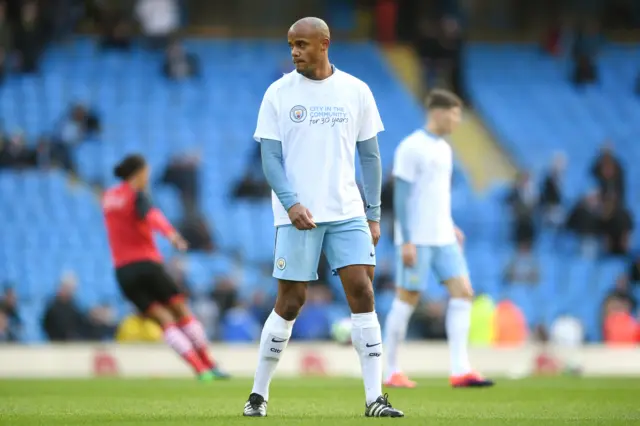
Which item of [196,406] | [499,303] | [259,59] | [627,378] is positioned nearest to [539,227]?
[499,303]

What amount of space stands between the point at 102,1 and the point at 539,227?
11.9 metres

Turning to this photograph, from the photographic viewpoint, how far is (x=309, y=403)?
10922 mm

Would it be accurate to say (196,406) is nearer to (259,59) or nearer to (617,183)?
(617,183)

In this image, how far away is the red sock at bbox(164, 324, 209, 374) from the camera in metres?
14.9

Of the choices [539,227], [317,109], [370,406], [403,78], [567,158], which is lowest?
[370,406]

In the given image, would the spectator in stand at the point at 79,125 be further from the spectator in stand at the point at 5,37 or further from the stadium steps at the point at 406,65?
the stadium steps at the point at 406,65

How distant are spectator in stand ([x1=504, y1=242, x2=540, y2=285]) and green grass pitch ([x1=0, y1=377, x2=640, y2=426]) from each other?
9626 mm

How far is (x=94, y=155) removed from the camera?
2727cm

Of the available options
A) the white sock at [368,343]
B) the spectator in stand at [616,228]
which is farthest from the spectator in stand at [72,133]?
the white sock at [368,343]

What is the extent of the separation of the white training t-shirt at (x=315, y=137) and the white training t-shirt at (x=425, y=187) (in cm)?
433

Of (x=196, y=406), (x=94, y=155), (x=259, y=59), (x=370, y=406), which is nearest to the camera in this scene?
(x=370, y=406)

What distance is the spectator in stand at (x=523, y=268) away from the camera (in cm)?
2523

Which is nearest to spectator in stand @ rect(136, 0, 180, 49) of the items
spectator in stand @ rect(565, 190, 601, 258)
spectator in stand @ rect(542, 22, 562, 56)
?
spectator in stand @ rect(542, 22, 562, 56)

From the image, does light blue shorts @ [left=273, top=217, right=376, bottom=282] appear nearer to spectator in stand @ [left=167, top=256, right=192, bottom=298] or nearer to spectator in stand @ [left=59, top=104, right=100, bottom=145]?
spectator in stand @ [left=167, top=256, right=192, bottom=298]
